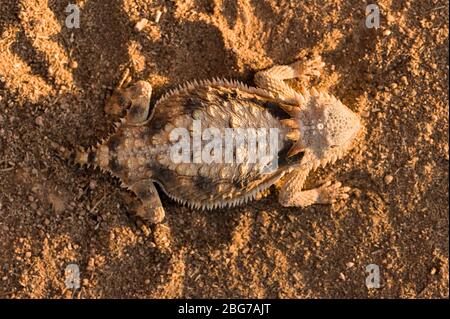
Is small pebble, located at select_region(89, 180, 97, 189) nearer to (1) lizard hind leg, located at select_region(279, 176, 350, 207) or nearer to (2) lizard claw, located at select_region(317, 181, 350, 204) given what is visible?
(1) lizard hind leg, located at select_region(279, 176, 350, 207)

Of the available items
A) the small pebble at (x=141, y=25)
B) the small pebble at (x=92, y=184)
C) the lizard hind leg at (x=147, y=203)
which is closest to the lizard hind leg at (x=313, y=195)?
the lizard hind leg at (x=147, y=203)

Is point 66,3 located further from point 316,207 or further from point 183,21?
point 316,207

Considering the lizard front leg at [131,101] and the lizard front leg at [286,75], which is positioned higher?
the lizard front leg at [286,75]

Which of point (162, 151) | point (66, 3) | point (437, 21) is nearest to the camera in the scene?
point (162, 151)

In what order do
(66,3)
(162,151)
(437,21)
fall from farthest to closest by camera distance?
1. (437,21)
2. (66,3)
3. (162,151)

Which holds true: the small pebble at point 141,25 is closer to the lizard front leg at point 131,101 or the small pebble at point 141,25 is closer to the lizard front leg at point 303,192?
the lizard front leg at point 131,101
